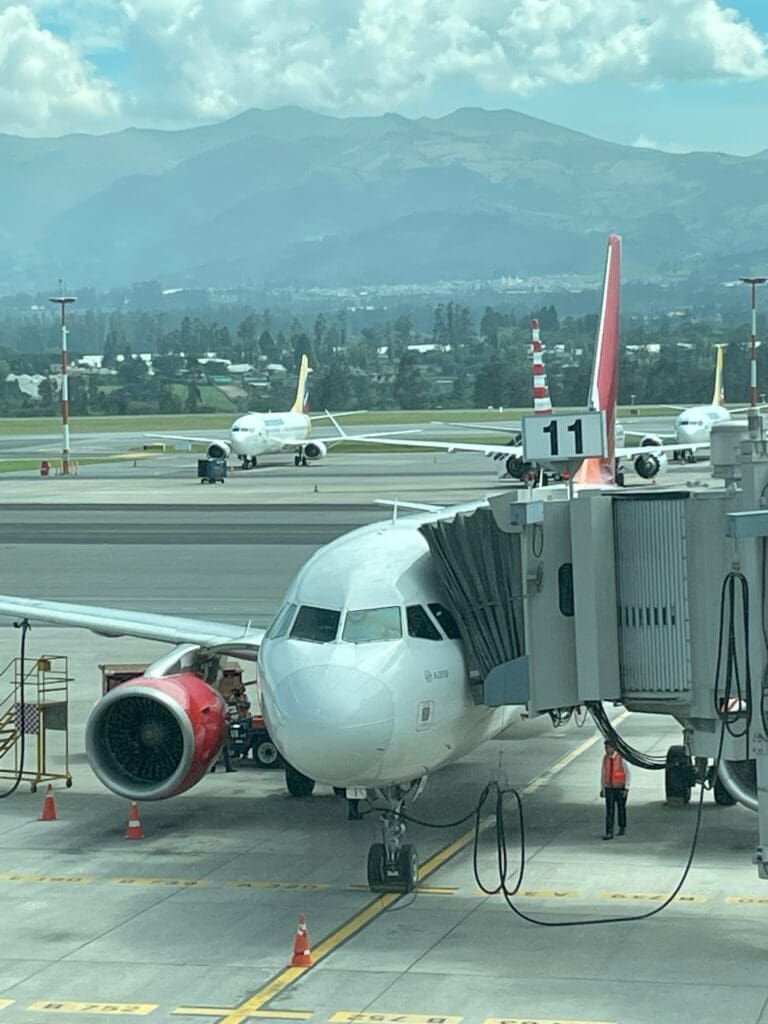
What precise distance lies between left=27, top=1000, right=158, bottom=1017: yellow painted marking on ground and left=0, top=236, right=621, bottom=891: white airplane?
3.72m

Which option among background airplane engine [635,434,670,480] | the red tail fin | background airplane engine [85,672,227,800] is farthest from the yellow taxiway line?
background airplane engine [635,434,670,480]

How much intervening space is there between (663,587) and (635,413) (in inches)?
6894

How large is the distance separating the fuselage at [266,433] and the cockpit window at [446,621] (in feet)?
297

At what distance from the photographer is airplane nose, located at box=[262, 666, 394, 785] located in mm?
19625

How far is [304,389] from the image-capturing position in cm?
12519

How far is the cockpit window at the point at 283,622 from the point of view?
21.5 meters

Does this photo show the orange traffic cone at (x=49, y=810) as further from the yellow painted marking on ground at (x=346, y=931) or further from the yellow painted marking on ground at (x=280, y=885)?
the yellow painted marking on ground at (x=346, y=931)

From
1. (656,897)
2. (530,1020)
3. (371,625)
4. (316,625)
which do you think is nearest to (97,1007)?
(530,1020)

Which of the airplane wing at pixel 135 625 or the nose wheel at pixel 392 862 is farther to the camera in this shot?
the airplane wing at pixel 135 625

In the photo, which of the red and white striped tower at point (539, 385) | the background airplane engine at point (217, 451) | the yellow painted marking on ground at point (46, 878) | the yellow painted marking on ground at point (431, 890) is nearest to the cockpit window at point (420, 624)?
the yellow painted marking on ground at point (431, 890)

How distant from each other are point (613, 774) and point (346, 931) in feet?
17.5

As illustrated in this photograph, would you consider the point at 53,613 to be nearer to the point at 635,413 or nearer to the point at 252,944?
the point at 252,944

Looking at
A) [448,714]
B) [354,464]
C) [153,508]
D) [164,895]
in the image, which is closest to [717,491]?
[448,714]

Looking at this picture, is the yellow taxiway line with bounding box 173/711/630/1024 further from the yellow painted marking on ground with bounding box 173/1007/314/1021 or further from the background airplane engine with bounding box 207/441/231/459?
the background airplane engine with bounding box 207/441/231/459
